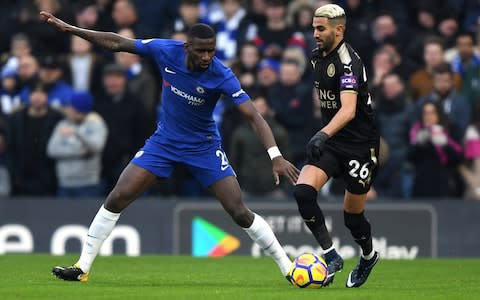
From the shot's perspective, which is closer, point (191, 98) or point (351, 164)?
point (191, 98)

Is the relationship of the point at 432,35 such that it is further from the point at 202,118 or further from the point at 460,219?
the point at 202,118

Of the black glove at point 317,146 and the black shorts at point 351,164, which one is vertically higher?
the black glove at point 317,146

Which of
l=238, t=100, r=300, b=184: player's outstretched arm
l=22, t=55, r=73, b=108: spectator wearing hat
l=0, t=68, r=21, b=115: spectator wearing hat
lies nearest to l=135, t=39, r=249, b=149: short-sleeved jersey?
l=238, t=100, r=300, b=184: player's outstretched arm

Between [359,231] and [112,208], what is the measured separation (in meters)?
2.48

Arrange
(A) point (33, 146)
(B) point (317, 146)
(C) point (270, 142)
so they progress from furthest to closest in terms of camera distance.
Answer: (A) point (33, 146) < (C) point (270, 142) < (B) point (317, 146)

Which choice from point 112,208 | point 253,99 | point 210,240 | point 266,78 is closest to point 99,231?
point 112,208

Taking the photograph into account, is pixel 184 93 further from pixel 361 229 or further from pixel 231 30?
pixel 231 30

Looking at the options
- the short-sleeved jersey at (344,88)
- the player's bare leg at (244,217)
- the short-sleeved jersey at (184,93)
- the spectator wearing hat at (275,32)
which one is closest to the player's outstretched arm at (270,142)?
the short-sleeved jersey at (184,93)

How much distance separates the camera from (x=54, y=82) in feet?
66.3

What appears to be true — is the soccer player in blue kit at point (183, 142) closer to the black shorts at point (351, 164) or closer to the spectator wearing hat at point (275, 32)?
the black shorts at point (351, 164)

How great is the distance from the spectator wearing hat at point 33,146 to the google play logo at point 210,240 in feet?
7.81

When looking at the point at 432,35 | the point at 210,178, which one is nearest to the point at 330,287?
the point at 210,178

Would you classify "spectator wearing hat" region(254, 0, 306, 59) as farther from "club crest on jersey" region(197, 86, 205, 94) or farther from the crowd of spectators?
"club crest on jersey" region(197, 86, 205, 94)

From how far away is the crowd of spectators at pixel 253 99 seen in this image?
19.4 m
